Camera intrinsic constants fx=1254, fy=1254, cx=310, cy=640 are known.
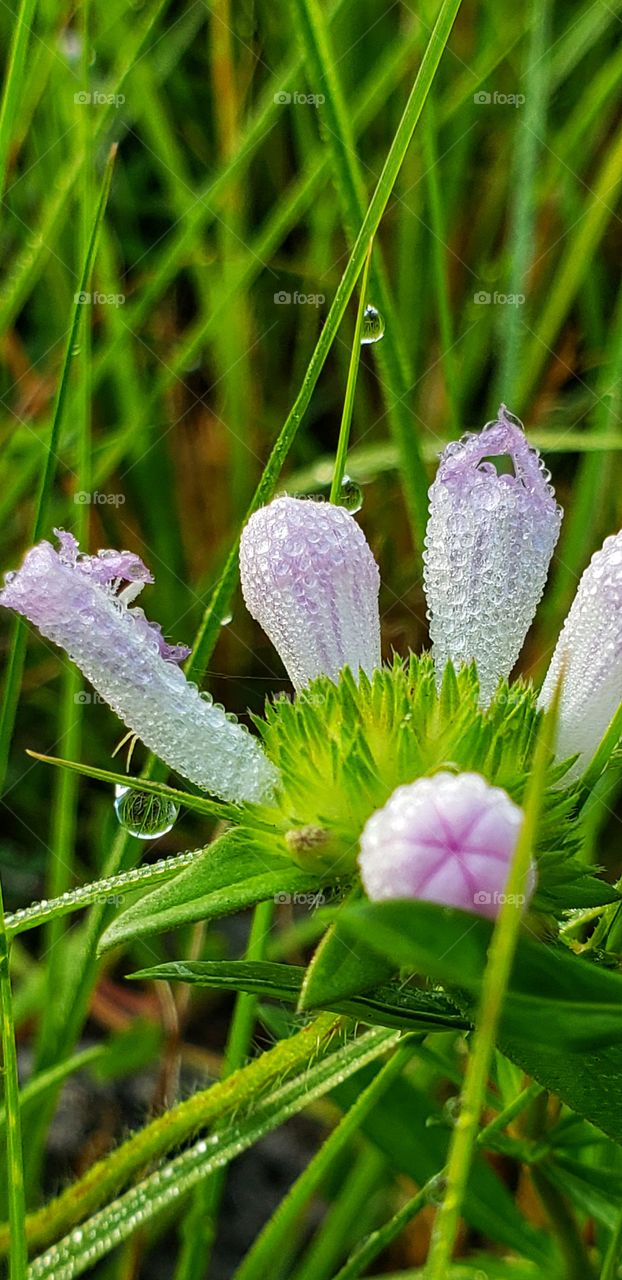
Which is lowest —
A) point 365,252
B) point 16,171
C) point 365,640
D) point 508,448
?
point 365,640

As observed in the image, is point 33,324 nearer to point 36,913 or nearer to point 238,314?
point 238,314

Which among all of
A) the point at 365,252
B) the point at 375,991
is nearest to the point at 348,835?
the point at 375,991

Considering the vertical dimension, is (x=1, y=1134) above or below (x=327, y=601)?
below

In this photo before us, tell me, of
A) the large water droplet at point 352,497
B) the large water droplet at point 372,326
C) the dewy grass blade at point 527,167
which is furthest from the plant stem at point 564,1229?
the dewy grass blade at point 527,167

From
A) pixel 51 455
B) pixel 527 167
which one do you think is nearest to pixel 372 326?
pixel 51 455

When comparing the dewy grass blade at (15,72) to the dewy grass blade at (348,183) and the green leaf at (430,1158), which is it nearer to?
the dewy grass blade at (348,183)

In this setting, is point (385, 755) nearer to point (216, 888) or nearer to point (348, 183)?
point (216, 888)

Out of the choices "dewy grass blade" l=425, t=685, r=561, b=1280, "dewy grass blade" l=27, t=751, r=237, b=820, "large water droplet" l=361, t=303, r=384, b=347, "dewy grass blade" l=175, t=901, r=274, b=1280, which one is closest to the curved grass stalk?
"dewy grass blade" l=27, t=751, r=237, b=820
